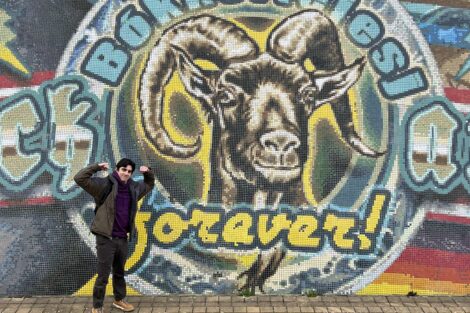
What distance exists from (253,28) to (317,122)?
132 cm

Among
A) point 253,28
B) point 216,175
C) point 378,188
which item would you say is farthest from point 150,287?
point 253,28

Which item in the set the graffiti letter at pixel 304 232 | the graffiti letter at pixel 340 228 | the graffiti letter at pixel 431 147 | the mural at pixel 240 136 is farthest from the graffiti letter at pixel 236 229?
the graffiti letter at pixel 431 147

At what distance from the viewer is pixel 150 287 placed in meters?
5.41

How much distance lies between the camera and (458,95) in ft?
17.8

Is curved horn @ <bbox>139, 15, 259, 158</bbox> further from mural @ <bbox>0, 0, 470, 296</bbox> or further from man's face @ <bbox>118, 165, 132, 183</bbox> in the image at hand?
man's face @ <bbox>118, 165, 132, 183</bbox>

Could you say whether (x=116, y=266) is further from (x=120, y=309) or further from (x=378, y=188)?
(x=378, y=188)

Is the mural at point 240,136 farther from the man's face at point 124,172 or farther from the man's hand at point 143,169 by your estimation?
the man's face at point 124,172

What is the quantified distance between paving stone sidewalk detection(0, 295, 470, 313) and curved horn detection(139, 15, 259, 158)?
6.31ft

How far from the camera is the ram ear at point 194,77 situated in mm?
5336

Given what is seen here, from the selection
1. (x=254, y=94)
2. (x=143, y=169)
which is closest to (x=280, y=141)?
(x=254, y=94)

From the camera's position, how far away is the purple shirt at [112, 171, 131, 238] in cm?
480

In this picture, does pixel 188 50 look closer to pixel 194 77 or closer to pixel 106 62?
pixel 194 77

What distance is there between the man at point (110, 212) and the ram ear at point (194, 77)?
42.9 inches

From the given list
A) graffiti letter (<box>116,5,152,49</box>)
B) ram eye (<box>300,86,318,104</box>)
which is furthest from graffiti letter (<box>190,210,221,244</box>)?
graffiti letter (<box>116,5,152,49</box>)
